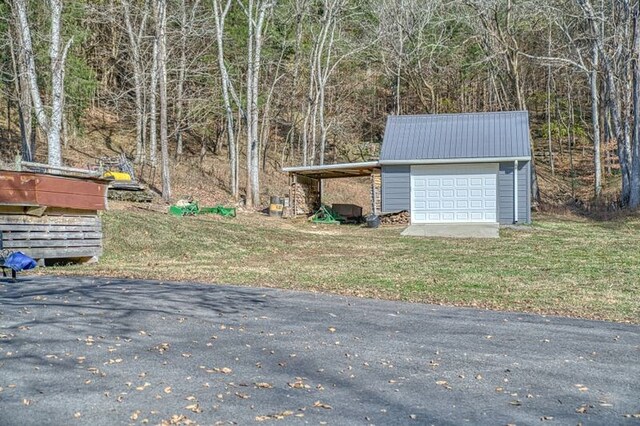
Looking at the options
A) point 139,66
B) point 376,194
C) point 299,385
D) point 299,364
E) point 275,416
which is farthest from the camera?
point 139,66

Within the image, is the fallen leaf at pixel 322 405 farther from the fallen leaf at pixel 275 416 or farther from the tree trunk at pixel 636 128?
the tree trunk at pixel 636 128

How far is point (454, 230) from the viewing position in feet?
59.6

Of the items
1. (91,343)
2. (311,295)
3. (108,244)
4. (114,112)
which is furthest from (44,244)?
(114,112)

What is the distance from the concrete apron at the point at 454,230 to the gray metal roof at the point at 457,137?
226cm

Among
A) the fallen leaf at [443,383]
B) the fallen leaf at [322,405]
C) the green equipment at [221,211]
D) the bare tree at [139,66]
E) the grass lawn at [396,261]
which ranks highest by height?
the bare tree at [139,66]

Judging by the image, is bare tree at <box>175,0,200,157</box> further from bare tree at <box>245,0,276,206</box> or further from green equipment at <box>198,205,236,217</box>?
green equipment at <box>198,205,236,217</box>

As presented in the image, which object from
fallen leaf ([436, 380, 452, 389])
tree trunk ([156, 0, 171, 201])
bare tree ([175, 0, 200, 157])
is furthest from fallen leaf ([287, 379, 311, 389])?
bare tree ([175, 0, 200, 157])

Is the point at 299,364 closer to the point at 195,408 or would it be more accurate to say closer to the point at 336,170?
the point at 195,408

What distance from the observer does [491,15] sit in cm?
2706

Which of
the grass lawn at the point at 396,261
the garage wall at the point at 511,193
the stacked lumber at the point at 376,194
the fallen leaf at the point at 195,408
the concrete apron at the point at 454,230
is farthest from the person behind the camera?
the stacked lumber at the point at 376,194

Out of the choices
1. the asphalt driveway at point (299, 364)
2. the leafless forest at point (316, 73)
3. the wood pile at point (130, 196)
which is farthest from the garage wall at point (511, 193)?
the asphalt driveway at point (299, 364)

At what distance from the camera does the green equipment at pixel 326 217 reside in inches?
847

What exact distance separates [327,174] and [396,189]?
432cm

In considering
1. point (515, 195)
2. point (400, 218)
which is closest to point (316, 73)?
point (400, 218)
